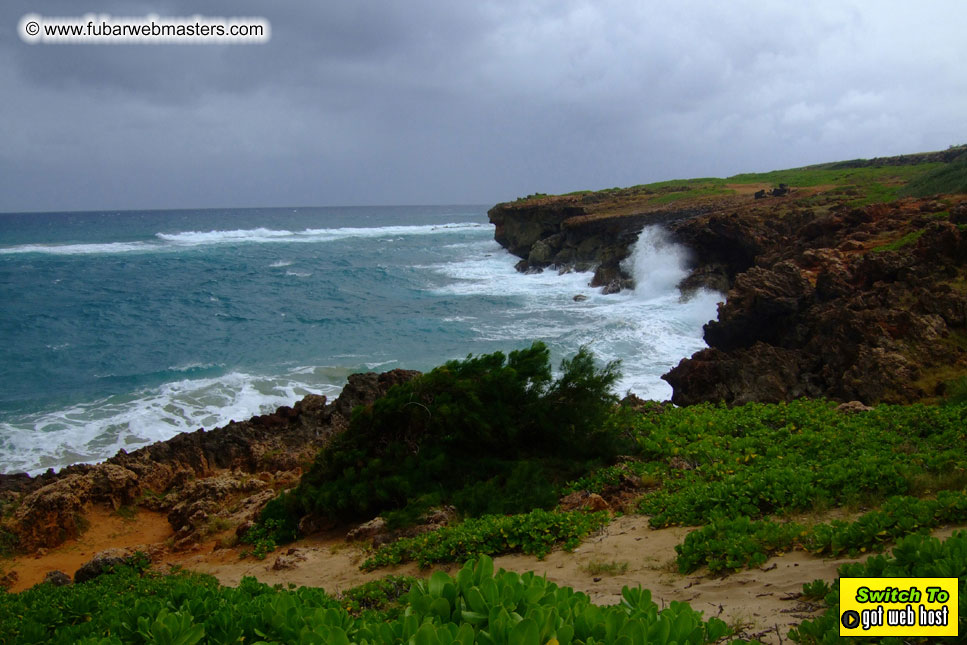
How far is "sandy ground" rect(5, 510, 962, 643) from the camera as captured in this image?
3857 mm

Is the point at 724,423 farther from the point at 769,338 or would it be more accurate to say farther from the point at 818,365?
the point at 769,338

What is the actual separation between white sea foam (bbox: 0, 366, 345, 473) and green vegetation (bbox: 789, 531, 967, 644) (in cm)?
1387

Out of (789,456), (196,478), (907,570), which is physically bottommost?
(196,478)

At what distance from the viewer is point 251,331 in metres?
25.1

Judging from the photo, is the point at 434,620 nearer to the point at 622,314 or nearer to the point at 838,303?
the point at 838,303

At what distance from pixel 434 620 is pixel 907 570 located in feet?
8.27

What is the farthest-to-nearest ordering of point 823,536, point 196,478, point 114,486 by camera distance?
point 196,478 → point 114,486 → point 823,536

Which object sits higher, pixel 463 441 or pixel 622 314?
pixel 463 441

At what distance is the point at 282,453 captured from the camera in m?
11.7

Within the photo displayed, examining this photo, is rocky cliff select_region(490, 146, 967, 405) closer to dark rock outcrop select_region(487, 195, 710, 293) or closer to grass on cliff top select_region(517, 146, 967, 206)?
grass on cliff top select_region(517, 146, 967, 206)

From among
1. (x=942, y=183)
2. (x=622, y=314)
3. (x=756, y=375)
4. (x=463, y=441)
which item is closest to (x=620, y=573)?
(x=463, y=441)

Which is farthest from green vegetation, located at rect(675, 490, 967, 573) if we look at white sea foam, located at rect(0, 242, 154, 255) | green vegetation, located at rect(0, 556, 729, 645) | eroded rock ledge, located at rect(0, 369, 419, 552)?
white sea foam, located at rect(0, 242, 154, 255)

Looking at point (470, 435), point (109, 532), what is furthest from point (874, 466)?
point (109, 532)

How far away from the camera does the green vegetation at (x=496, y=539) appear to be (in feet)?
19.2
